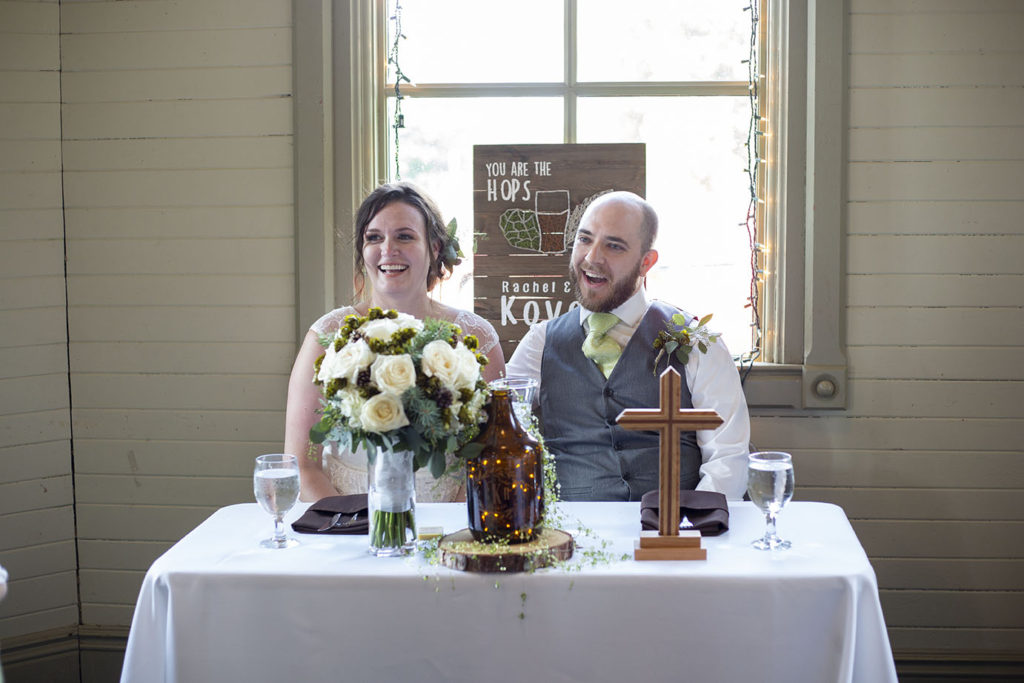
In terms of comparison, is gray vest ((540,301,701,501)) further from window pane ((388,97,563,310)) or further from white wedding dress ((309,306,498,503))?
window pane ((388,97,563,310))

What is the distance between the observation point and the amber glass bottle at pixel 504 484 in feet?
5.64

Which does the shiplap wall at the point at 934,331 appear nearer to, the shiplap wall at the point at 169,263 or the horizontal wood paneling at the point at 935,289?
the horizontal wood paneling at the point at 935,289

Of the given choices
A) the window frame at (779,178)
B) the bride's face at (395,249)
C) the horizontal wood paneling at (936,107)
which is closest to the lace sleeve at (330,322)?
the bride's face at (395,249)

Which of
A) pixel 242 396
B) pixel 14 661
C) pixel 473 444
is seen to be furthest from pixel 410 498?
pixel 14 661

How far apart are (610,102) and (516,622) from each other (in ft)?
6.88

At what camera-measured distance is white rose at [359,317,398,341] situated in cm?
169

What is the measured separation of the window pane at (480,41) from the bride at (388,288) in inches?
23.8

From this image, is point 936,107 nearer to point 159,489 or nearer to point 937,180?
point 937,180

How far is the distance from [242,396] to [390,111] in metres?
1.11

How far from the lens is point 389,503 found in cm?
178

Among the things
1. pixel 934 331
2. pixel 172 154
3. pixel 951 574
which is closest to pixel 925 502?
pixel 951 574

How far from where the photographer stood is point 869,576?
5.36ft

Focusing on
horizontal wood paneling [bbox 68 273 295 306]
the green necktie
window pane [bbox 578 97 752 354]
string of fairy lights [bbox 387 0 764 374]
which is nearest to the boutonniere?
the green necktie

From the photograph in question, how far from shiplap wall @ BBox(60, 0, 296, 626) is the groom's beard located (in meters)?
1.01
